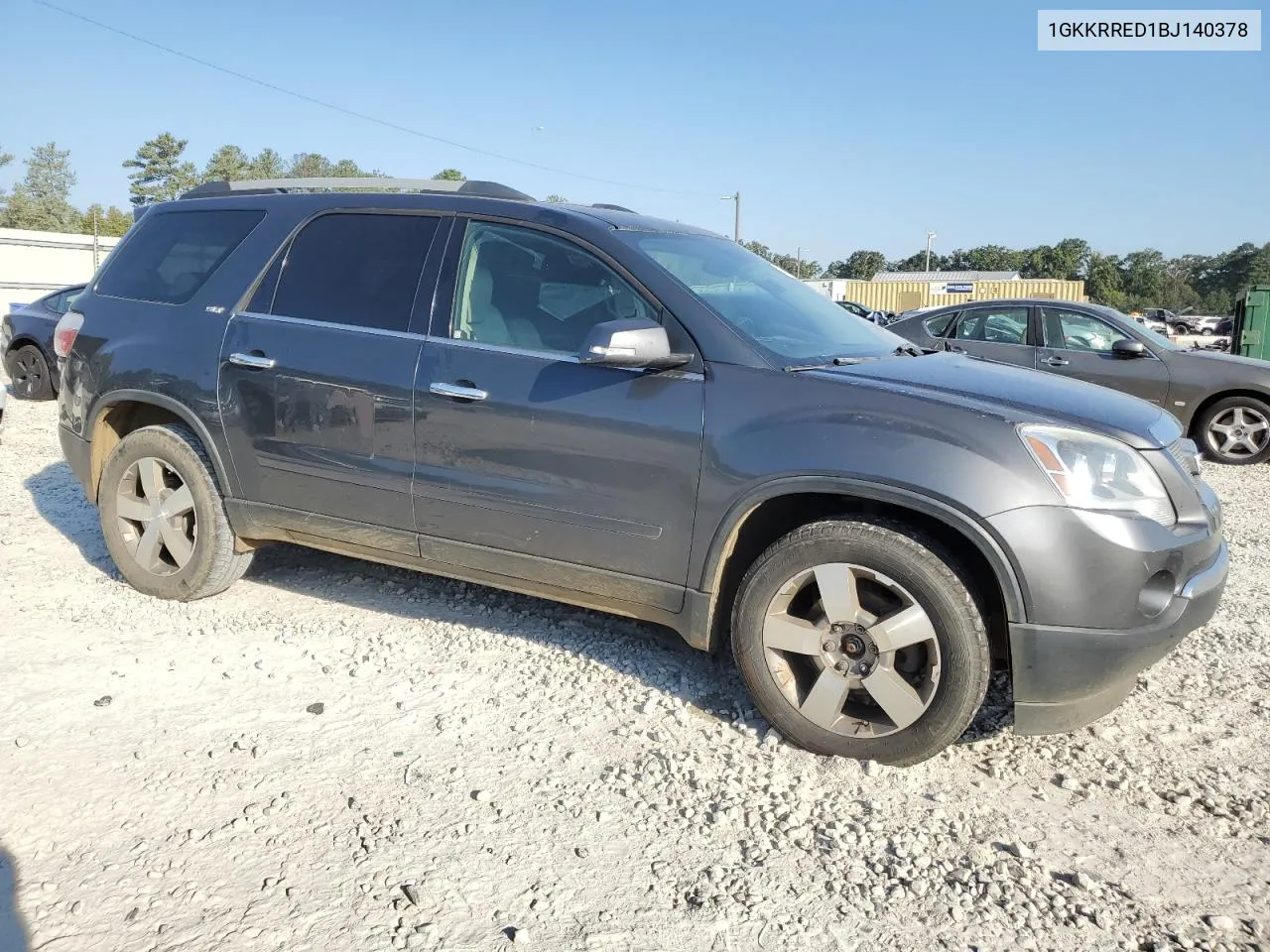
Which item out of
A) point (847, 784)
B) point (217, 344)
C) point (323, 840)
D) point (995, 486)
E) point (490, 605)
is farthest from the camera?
point (490, 605)

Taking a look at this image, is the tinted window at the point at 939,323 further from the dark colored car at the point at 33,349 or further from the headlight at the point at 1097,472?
the dark colored car at the point at 33,349

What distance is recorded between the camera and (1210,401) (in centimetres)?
868

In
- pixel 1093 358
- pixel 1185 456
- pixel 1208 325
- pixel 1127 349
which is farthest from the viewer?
pixel 1208 325

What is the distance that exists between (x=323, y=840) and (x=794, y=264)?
316 ft

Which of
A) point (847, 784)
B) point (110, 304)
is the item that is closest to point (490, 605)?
point (847, 784)

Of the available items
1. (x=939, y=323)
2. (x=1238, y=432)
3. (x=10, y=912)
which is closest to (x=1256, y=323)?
(x=1238, y=432)

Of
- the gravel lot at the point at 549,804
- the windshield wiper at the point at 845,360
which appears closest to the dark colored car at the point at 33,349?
the gravel lot at the point at 549,804

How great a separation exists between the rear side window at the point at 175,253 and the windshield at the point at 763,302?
6.49 feet

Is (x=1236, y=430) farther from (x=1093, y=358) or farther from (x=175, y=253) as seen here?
(x=175, y=253)

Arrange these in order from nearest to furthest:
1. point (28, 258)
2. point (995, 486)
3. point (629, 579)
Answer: point (995, 486), point (629, 579), point (28, 258)

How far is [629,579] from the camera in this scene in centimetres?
330

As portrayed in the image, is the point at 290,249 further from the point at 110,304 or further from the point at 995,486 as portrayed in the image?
the point at 995,486

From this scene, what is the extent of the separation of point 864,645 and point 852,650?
0.04 metres

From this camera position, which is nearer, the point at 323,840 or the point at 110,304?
the point at 323,840
